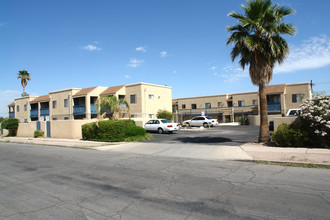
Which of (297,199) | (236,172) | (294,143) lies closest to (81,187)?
(236,172)

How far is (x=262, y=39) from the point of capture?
45.2ft

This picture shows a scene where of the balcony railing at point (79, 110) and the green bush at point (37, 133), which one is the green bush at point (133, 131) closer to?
the green bush at point (37, 133)

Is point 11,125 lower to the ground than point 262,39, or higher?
lower

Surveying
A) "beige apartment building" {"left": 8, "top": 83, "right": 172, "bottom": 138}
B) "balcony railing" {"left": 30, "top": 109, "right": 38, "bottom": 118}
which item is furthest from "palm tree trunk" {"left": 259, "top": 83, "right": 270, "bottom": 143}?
"balcony railing" {"left": 30, "top": 109, "right": 38, "bottom": 118}

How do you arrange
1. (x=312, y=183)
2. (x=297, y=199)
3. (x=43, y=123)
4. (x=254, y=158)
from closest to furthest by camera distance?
1. (x=297, y=199)
2. (x=312, y=183)
3. (x=254, y=158)
4. (x=43, y=123)

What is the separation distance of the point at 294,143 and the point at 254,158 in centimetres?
372

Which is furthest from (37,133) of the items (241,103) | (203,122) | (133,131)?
(241,103)

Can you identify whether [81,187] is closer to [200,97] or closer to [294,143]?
[294,143]

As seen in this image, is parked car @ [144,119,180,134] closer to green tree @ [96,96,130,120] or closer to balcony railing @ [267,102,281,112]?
green tree @ [96,96,130,120]

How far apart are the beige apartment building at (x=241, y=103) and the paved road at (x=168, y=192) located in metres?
27.6

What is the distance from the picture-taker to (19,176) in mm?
8742

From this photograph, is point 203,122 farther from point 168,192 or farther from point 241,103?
point 168,192

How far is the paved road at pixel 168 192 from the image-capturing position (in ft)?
16.2

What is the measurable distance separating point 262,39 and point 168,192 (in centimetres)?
1116
